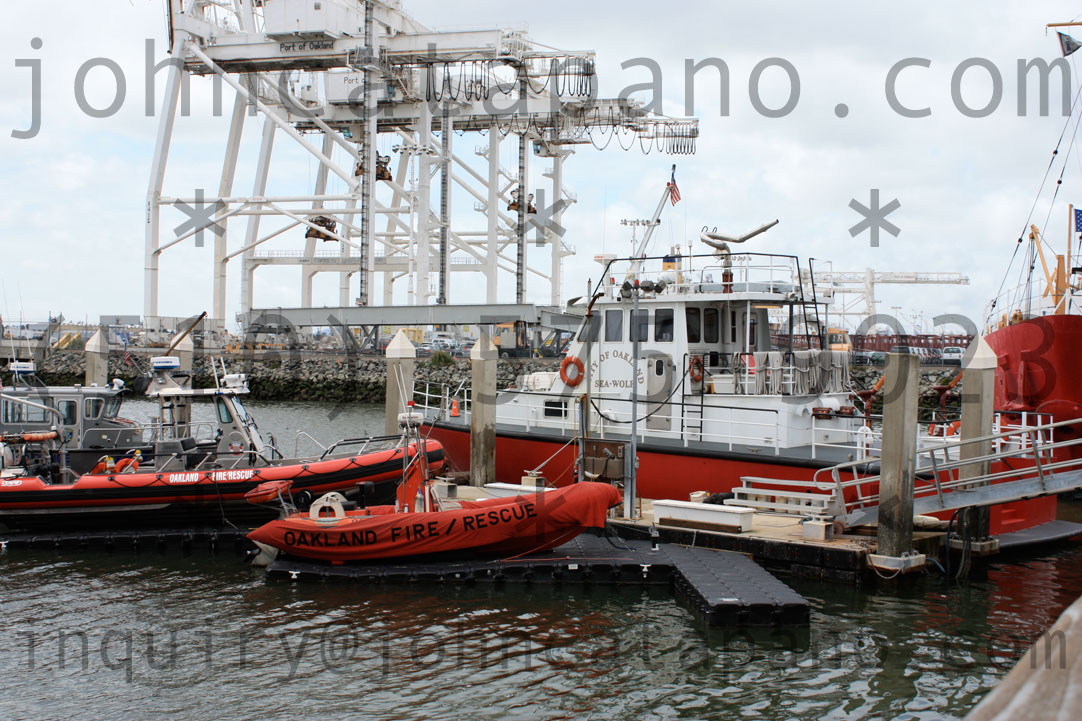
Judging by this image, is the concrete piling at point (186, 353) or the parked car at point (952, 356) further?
the parked car at point (952, 356)

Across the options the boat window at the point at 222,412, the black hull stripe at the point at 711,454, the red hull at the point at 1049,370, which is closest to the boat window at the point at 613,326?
the black hull stripe at the point at 711,454

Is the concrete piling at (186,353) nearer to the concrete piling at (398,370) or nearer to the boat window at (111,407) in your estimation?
the boat window at (111,407)

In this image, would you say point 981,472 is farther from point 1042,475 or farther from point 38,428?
point 38,428

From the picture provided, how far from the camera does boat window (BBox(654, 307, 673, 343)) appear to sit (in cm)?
1572

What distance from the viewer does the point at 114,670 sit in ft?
30.8

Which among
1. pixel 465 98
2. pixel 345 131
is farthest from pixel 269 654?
pixel 345 131

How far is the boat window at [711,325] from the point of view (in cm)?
1571

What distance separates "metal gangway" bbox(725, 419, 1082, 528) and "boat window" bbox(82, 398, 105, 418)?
11.8m

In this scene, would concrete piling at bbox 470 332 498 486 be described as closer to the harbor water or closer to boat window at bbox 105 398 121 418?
the harbor water

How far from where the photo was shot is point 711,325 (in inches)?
622

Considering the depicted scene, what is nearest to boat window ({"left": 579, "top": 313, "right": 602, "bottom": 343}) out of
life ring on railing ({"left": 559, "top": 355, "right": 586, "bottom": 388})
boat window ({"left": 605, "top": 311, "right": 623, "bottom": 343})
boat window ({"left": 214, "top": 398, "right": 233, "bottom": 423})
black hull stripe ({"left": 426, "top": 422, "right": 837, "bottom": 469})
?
boat window ({"left": 605, "top": 311, "right": 623, "bottom": 343})

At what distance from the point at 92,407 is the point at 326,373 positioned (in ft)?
98.9

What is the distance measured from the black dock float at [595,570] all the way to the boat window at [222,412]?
3936 mm

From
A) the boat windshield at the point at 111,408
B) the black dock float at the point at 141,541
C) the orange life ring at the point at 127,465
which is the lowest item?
the black dock float at the point at 141,541
